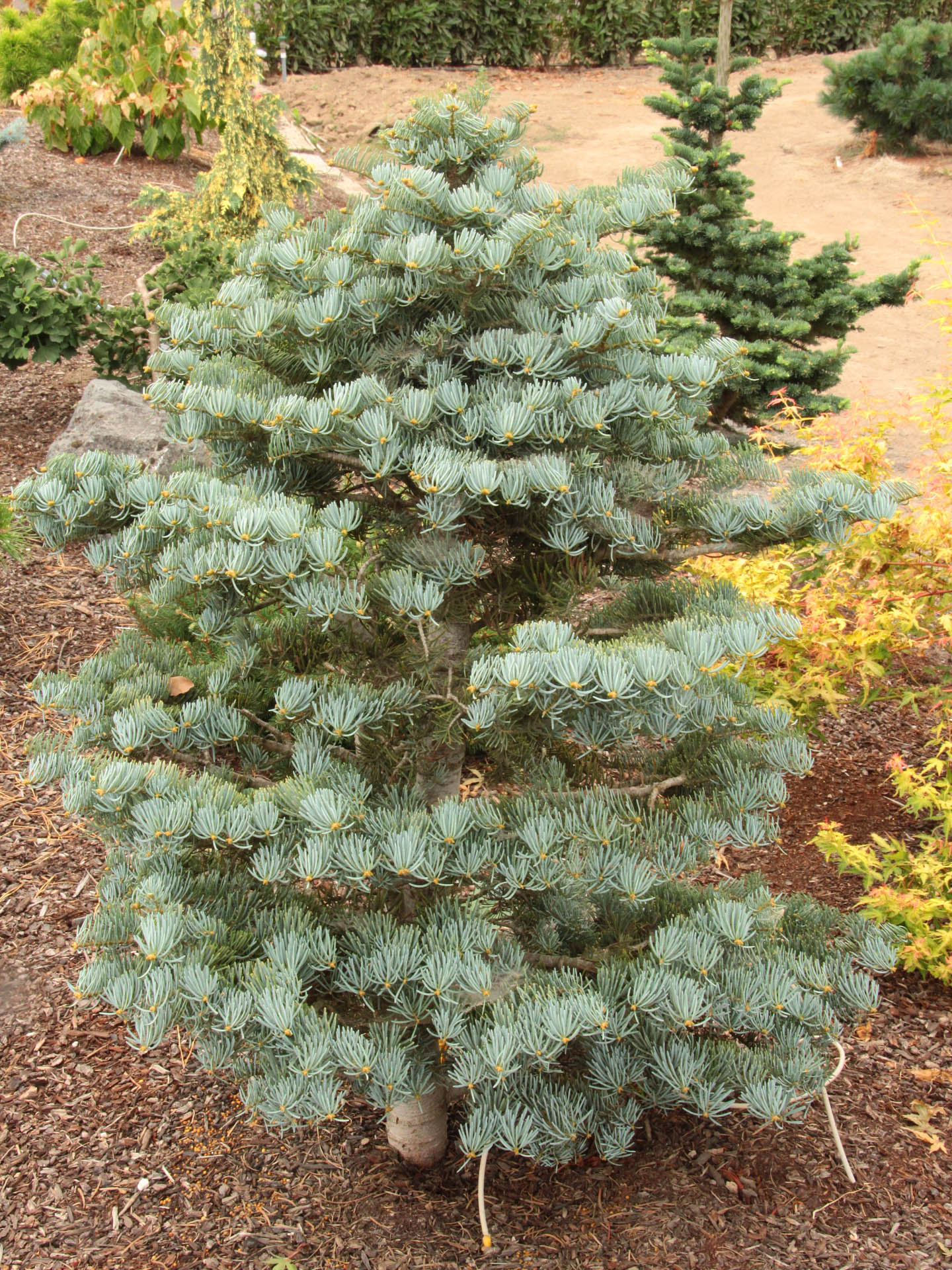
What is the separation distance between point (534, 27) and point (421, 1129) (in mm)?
20034

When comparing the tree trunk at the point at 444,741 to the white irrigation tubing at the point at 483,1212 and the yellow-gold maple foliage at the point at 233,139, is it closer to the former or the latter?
the white irrigation tubing at the point at 483,1212

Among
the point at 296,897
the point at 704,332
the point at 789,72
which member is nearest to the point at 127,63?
the point at 704,332

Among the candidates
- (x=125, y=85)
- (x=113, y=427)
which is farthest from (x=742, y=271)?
(x=125, y=85)

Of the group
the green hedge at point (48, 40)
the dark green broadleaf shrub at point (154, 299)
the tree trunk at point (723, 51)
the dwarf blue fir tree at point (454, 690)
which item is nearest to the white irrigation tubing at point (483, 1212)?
the dwarf blue fir tree at point (454, 690)

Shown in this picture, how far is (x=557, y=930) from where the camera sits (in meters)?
2.34

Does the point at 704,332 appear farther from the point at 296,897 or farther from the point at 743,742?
the point at 296,897

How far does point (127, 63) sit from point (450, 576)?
33.5 ft

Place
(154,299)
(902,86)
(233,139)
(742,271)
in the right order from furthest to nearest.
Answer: (902,86) → (233,139) → (742,271) → (154,299)

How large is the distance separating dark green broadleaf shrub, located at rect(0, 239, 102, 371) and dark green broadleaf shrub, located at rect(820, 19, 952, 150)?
1240cm

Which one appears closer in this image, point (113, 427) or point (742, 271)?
point (113, 427)

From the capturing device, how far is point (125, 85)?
33.7ft

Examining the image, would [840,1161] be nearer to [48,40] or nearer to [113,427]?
[113,427]

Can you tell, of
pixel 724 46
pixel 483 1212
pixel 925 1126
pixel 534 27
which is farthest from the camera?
Result: pixel 534 27

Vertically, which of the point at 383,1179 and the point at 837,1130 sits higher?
the point at 837,1130
